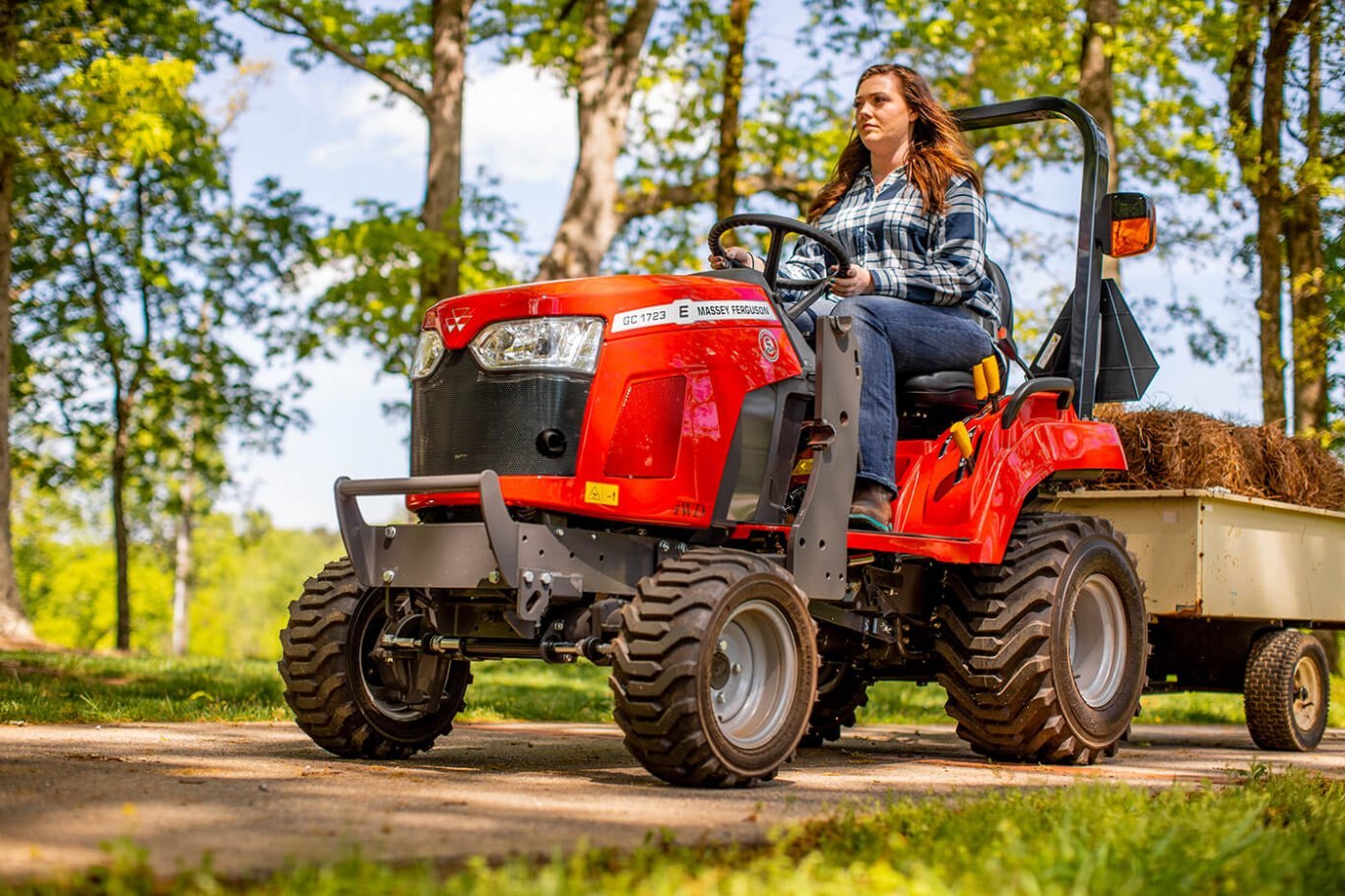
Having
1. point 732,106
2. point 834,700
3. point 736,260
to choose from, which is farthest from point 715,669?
point 732,106

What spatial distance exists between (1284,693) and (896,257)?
3.49 meters

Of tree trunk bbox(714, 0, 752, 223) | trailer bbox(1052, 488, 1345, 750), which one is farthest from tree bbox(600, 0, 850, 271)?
trailer bbox(1052, 488, 1345, 750)

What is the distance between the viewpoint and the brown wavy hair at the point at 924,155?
19.5 feet

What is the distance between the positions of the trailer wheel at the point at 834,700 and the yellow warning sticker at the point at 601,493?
2397 millimetres

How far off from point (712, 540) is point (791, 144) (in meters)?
16.2

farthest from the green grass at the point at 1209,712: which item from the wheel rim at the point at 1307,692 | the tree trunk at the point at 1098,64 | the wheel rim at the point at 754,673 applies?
the wheel rim at the point at 754,673

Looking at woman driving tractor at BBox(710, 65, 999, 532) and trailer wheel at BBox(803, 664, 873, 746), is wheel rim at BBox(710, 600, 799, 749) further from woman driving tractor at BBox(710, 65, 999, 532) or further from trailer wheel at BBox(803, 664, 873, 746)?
trailer wheel at BBox(803, 664, 873, 746)

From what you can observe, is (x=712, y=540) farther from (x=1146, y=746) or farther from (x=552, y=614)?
(x=1146, y=746)

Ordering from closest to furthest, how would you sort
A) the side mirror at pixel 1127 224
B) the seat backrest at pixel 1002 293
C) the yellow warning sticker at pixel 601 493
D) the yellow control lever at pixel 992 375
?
the yellow warning sticker at pixel 601 493 → the yellow control lever at pixel 992 375 → the side mirror at pixel 1127 224 → the seat backrest at pixel 1002 293

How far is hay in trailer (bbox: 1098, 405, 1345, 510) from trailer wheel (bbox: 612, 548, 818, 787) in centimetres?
349

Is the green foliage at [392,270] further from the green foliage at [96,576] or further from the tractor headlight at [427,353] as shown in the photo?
the green foliage at [96,576]

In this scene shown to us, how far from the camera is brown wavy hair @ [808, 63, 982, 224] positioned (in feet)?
19.5

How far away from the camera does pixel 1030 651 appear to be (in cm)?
578

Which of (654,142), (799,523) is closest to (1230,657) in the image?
(799,523)
